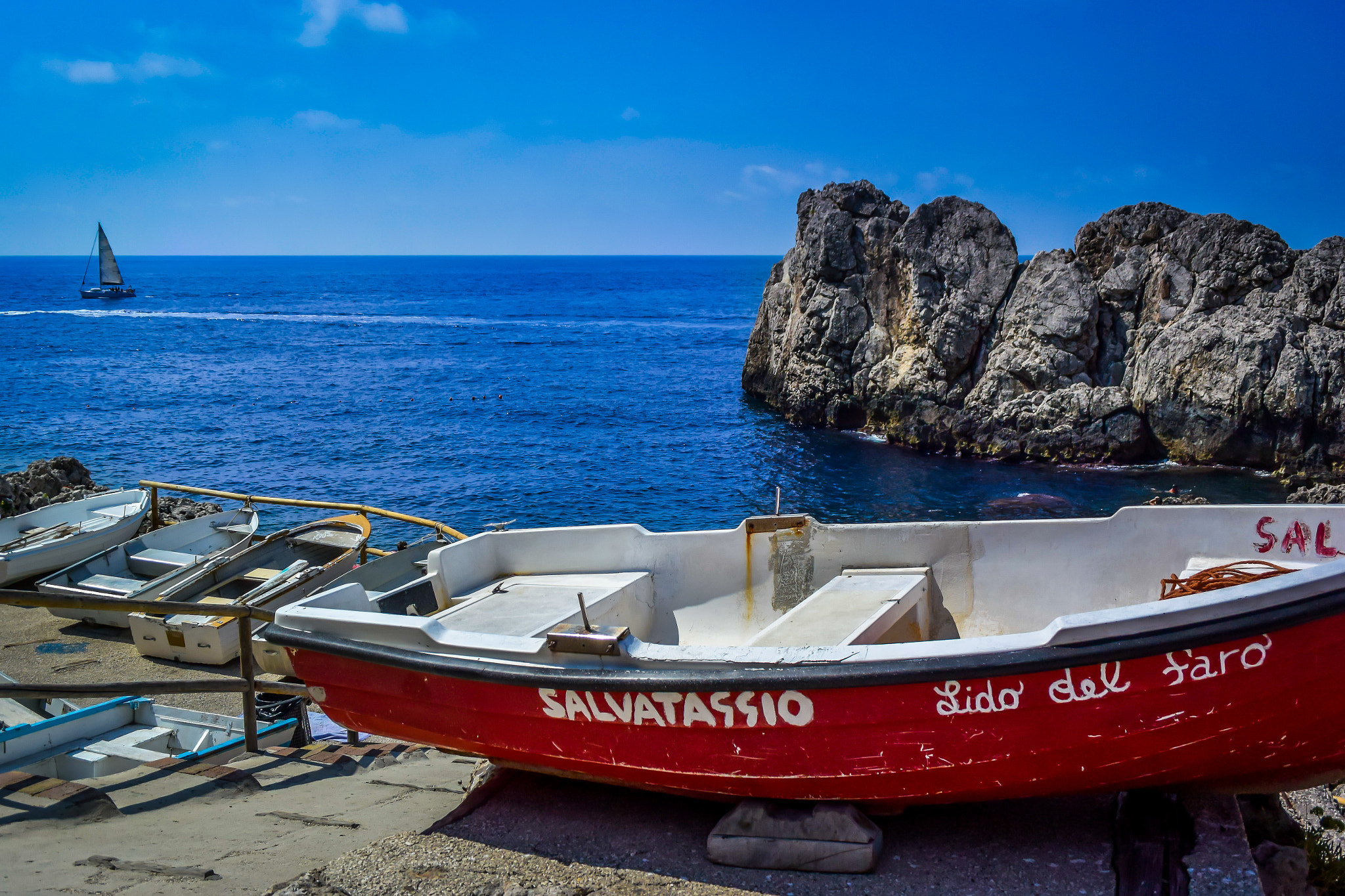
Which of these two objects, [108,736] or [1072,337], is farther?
[1072,337]

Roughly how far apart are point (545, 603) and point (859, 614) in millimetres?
2382

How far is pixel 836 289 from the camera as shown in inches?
1743

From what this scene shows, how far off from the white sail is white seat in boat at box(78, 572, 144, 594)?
4801 inches

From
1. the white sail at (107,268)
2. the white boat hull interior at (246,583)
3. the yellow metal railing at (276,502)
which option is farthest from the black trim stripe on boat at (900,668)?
the white sail at (107,268)

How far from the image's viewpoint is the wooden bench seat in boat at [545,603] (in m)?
6.57

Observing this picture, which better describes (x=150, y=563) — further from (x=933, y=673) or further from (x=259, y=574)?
(x=933, y=673)

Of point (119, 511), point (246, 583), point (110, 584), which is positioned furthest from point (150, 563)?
point (119, 511)

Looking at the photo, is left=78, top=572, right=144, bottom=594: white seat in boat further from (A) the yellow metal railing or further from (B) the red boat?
(B) the red boat

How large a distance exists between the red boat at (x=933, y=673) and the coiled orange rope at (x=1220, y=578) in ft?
0.09

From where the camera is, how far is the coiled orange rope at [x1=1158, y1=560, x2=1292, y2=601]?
18.6 feet

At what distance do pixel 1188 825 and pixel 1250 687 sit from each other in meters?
0.96

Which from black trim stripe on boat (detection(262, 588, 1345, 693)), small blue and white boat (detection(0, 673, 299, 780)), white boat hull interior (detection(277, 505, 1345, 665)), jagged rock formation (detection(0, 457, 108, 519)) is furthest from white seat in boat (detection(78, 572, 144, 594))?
black trim stripe on boat (detection(262, 588, 1345, 693))

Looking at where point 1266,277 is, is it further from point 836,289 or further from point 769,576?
point 769,576

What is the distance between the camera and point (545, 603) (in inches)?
276
